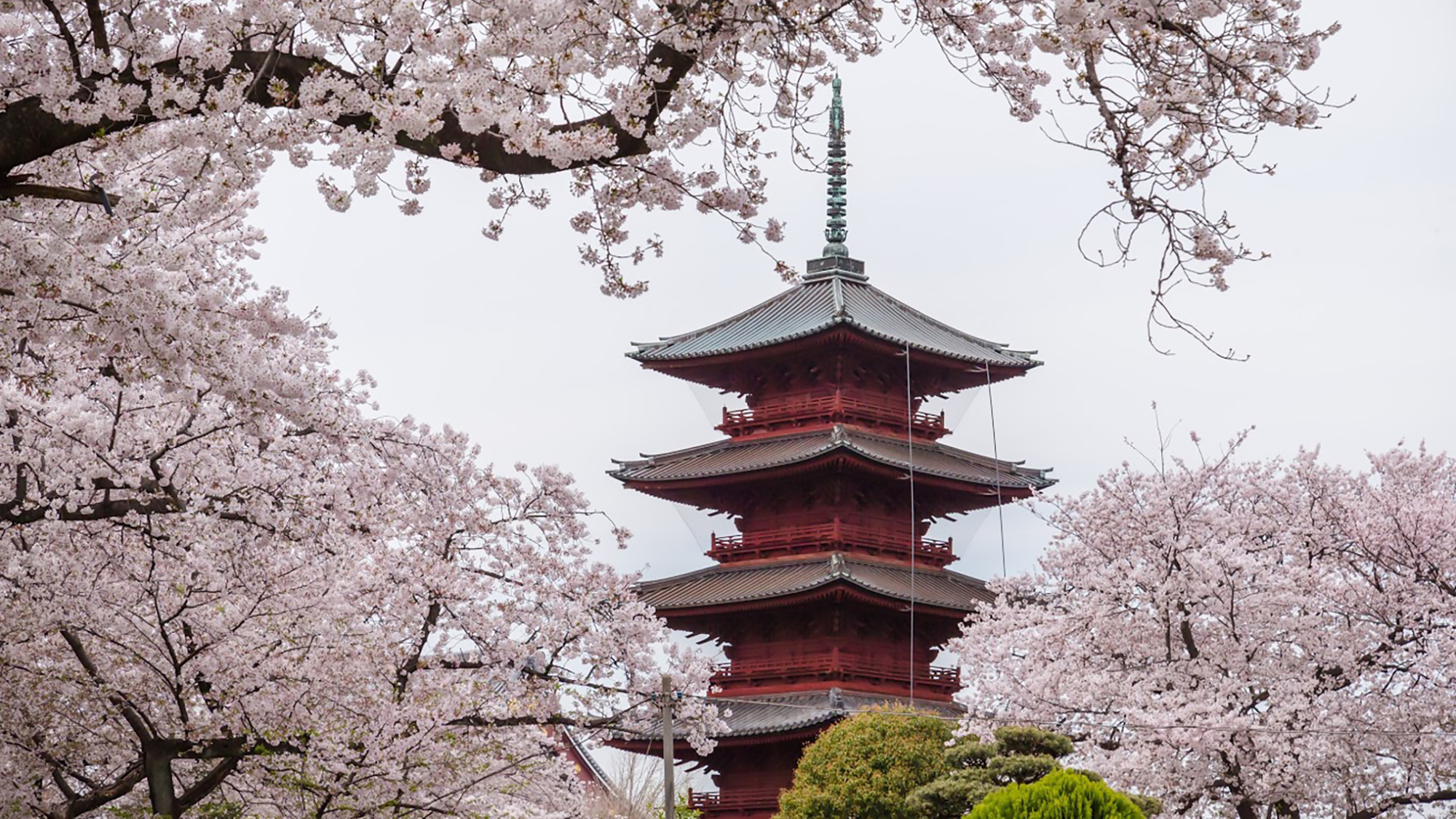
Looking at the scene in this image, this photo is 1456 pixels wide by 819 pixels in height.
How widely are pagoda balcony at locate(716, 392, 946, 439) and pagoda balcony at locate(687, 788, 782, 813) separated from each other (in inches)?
258

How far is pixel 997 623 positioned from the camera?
23.7m

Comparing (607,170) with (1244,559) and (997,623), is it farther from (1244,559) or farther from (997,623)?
(997,623)

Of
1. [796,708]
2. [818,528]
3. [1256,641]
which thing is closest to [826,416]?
[818,528]

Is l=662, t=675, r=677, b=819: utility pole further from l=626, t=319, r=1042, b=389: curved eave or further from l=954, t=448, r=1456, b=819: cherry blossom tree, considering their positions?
l=626, t=319, r=1042, b=389: curved eave

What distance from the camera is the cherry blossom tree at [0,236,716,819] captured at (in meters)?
8.62

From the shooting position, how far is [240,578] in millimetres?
12586

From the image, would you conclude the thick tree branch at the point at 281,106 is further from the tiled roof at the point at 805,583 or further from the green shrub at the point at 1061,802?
the tiled roof at the point at 805,583

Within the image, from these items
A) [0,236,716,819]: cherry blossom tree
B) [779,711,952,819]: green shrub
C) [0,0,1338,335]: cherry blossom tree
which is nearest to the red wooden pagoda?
[779,711,952,819]: green shrub

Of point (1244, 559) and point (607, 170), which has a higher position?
point (1244, 559)

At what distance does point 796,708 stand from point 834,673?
1019 millimetres

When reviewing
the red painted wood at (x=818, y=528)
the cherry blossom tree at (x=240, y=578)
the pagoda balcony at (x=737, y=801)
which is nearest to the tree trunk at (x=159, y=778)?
the cherry blossom tree at (x=240, y=578)

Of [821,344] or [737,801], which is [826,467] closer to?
[821,344]

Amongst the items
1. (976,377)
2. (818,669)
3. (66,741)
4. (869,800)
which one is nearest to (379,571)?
(66,741)

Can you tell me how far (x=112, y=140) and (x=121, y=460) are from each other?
500cm
